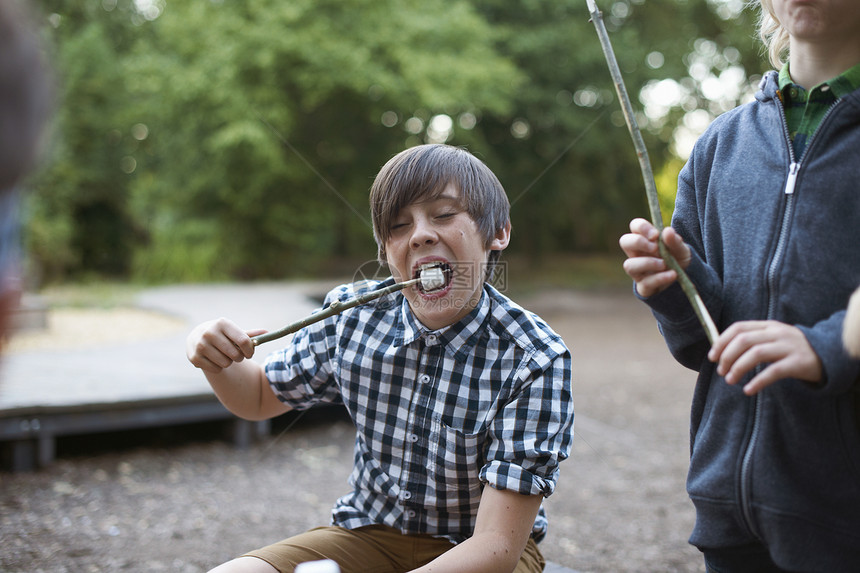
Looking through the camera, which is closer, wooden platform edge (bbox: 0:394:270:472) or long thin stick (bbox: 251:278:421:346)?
long thin stick (bbox: 251:278:421:346)

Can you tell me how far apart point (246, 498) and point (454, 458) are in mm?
2476

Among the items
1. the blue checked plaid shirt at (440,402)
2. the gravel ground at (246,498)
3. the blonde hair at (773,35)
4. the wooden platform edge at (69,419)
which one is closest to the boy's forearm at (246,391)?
the blue checked plaid shirt at (440,402)

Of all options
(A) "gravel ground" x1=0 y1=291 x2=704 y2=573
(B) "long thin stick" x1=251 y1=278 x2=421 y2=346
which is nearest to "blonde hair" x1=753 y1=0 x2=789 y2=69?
(B) "long thin stick" x1=251 y1=278 x2=421 y2=346

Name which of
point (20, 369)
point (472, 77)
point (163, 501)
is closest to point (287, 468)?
point (163, 501)

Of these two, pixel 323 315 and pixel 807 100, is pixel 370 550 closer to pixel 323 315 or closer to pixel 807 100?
pixel 323 315

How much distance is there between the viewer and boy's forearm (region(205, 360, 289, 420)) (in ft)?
5.79

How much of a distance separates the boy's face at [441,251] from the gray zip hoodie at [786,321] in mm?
465

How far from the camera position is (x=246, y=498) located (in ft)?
12.4

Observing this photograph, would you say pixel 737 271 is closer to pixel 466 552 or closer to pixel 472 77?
pixel 466 552

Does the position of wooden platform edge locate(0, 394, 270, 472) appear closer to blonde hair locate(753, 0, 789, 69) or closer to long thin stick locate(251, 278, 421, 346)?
long thin stick locate(251, 278, 421, 346)

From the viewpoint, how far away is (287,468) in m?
4.25

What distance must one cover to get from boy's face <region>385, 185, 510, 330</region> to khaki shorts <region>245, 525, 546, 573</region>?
49 centimetres

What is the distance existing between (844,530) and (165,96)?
457 inches

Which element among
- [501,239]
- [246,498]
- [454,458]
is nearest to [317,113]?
[246,498]
